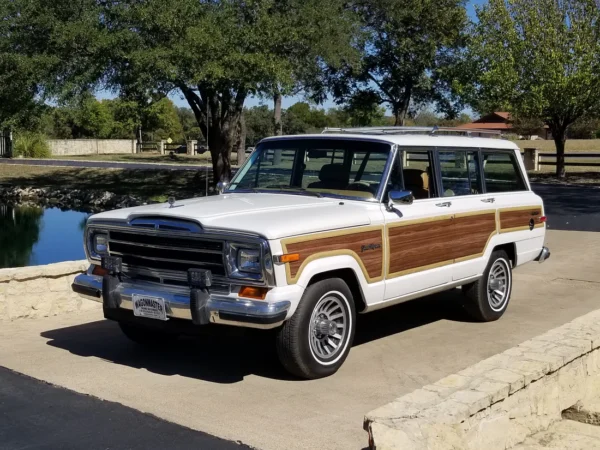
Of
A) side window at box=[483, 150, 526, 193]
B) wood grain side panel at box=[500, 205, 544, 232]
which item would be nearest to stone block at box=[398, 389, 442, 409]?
wood grain side panel at box=[500, 205, 544, 232]

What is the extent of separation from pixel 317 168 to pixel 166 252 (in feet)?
6.11

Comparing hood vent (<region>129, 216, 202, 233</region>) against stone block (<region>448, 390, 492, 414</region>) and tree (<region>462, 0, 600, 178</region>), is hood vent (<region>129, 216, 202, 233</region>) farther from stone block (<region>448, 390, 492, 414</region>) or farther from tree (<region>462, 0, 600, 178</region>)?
tree (<region>462, 0, 600, 178</region>)

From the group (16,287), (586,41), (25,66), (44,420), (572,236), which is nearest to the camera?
(44,420)

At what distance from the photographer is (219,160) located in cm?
2848

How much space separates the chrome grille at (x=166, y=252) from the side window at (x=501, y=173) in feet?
12.2

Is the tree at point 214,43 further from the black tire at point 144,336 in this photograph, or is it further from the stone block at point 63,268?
the black tire at point 144,336

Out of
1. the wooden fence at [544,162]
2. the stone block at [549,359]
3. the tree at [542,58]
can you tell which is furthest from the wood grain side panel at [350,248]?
the wooden fence at [544,162]

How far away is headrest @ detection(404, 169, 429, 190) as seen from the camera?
7.67 meters

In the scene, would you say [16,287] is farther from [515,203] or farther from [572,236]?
[572,236]

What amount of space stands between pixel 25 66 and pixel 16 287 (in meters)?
15.7

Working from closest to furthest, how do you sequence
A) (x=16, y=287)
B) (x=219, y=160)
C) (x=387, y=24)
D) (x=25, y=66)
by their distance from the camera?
(x=16, y=287)
(x=25, y=66)
(x=219, y=160)
(x=387, y=24)

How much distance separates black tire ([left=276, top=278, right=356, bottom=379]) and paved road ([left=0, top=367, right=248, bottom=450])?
1.16 meters

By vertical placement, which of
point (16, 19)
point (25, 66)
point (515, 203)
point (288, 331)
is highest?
point (16, 19)

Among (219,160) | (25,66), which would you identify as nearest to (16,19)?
(25,66)
